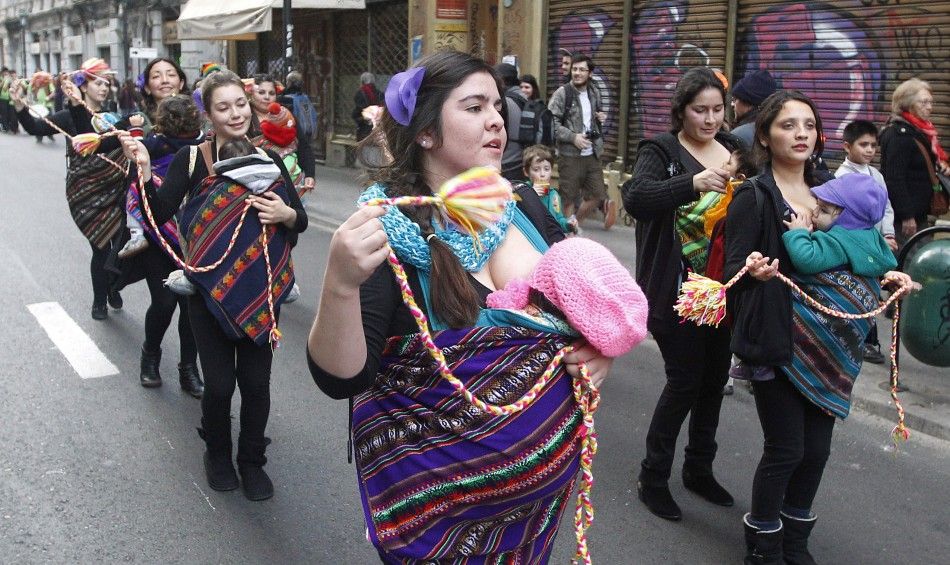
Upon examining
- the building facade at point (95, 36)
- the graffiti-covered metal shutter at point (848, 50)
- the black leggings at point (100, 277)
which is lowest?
the black leggings at point (100, 277)

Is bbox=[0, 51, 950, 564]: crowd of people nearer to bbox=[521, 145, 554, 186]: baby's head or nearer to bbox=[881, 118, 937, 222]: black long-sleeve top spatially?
bbox=[881, 118, 937, 222]: black long-sleeve top

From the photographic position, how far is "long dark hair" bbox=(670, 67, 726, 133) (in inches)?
149

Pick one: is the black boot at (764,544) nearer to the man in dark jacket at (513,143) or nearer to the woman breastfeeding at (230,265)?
the woman breastfeeding at (230,265)

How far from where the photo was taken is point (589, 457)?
192 cm

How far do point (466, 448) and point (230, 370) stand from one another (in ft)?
8.48

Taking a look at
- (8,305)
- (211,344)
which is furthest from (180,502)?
(8,305)

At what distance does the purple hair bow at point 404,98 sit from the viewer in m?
1.94

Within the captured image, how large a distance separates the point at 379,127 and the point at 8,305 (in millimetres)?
6741

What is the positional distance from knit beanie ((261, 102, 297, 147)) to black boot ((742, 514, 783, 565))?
16.0 feet

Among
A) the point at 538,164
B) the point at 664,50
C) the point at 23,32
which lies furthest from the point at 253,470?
the point at 23,32

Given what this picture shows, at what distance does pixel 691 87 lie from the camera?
3793 millimetres

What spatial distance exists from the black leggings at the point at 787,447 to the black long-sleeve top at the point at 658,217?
599mm

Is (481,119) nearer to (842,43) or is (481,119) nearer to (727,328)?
(727,328)

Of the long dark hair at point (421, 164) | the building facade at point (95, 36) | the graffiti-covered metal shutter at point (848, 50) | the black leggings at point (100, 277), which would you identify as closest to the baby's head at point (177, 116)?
the black leggings at point (100, 277)
